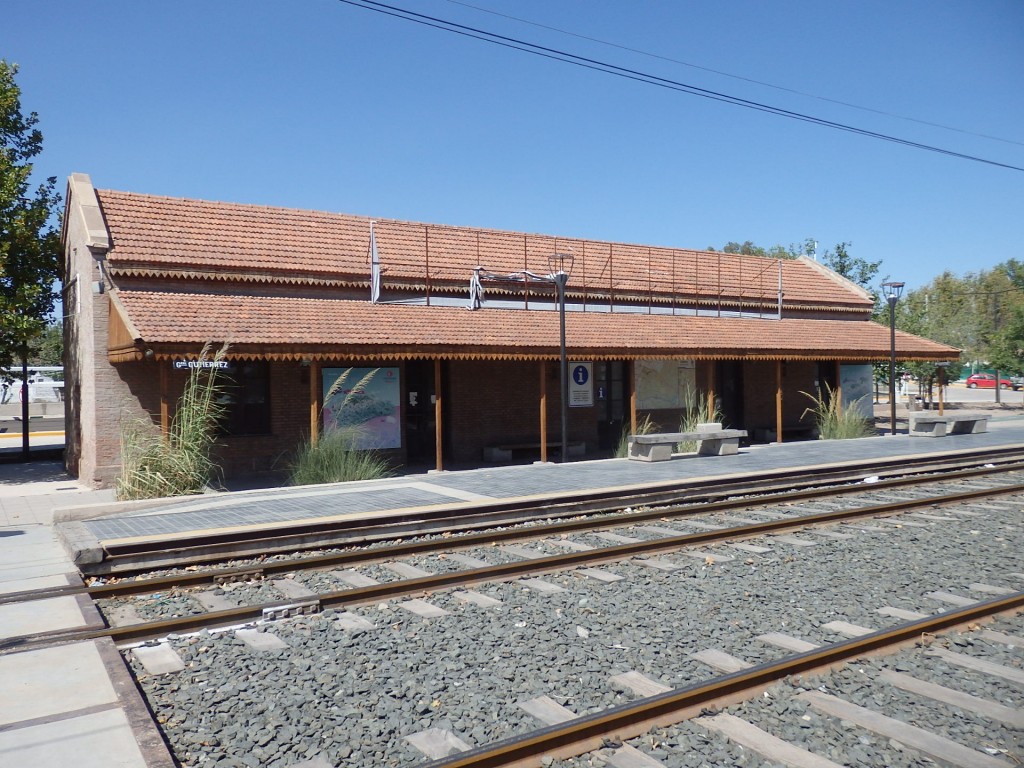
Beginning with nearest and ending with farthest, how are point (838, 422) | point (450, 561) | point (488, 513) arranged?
point (450, 561) < point (488, 513) < point (838, 422)

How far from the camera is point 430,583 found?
757 centimetres

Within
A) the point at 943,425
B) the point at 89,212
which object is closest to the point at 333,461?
the point at 89,212

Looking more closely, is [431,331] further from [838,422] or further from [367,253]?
[838,422]

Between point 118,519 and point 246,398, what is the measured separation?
574 cm

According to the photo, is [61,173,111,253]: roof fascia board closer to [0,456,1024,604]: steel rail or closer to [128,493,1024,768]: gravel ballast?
[0,456,1024,604]: steel rail

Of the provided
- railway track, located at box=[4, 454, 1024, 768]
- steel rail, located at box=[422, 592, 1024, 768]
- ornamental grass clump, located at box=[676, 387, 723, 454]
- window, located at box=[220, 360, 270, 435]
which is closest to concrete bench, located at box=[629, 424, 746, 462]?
ornamental grass clump, located at box=[676, 387, 723, 454]

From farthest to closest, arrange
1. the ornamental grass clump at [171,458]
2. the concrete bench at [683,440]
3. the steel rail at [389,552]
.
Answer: the concrete bench at [683,440] < the ornamental grass clump at [171,458] < the steel rail at [389,552]

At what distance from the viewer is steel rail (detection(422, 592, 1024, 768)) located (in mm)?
4084

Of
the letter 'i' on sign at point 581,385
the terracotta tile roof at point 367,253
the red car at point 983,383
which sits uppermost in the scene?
the terracotta tile roof at point 367,253

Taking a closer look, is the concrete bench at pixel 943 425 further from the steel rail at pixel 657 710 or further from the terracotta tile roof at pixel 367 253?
the steel rail at pixel 657 710

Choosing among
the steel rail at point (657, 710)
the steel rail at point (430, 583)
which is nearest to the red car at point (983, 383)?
the steel rail at point (430, 583)

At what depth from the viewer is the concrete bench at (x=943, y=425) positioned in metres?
24.3

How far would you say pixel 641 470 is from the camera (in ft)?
52.5

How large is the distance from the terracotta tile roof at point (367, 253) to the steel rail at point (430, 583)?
11659 mm
